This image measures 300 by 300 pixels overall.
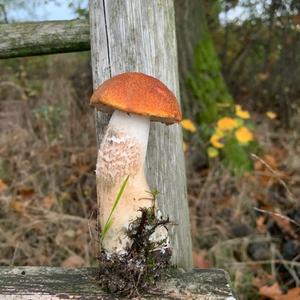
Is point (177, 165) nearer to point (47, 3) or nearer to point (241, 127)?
point (241, 127)

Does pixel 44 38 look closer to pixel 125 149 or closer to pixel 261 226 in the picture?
pixel 125 149

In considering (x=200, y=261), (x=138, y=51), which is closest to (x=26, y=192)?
(x=200, y=261)

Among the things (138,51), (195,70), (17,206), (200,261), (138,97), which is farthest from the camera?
(195,70)

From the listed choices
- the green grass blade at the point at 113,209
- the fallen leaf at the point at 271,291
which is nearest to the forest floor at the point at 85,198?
the fallen leaf at the point at 271,291

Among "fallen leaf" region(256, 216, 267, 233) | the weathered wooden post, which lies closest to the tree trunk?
"fallen leaf" region(256, 216, 267, 233)

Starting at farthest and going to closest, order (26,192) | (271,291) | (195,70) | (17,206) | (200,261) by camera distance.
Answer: (195,70) → (26,192) → (17,206) → (200,261) → (271,291)

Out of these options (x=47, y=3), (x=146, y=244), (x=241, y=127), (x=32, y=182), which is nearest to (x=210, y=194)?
(x=241, y=127)
